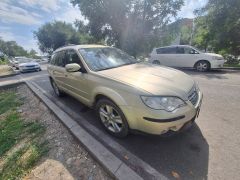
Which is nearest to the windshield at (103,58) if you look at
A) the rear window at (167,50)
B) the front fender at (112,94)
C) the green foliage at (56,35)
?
the front fender at (112,94)

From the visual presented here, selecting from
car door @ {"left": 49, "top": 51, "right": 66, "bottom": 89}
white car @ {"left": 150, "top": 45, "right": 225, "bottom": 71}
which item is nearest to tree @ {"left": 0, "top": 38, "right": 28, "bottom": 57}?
white car @ {"left": 150, "top": 45, "right": 225, "bottom": 71}

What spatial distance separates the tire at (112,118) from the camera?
274 centimetres

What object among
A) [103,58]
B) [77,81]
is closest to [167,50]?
[103,58]

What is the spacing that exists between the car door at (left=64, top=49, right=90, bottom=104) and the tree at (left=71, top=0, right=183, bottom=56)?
49.7 ft

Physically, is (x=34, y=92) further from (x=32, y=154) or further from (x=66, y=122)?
(x=32, y=154)

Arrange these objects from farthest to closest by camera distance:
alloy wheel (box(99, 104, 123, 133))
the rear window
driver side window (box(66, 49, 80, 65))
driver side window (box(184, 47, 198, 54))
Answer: the rear window → driver side window (box(184, 47, 198, 54)) → driver side window (box(66, 49, 80, 65)) → alloy wheel (box(99, 104, 123, 133))

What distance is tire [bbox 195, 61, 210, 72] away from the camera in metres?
9.51

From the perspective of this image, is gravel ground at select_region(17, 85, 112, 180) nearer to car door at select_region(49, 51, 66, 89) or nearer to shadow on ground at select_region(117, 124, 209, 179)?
shadow on ground at select_region(117, 124, 209, 179)

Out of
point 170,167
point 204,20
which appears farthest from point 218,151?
point 204,20

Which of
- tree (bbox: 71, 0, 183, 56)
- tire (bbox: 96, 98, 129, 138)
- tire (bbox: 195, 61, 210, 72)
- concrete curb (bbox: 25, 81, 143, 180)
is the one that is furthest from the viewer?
tree (bbox: 71, 0, 183, 56)

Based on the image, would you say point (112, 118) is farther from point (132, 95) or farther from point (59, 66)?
point (59, 66)

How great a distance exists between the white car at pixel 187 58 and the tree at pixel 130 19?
7864 mm

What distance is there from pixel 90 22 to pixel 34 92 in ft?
47.9

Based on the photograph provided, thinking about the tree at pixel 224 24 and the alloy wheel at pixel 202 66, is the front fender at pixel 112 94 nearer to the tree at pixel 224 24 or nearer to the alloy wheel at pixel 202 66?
the alloy wheel at pixel 202 66
